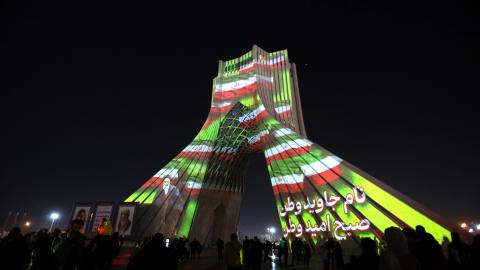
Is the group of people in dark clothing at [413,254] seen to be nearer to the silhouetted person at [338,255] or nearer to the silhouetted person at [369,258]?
the silhouetted person at [369,258]

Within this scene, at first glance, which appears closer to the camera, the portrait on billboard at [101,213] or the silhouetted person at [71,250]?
the silhouetted person at [71,250]

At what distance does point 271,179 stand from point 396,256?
18.8 m

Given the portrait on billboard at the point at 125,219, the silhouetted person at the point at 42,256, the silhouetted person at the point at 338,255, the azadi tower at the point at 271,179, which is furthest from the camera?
the portrait on billboard at the point at 125,219

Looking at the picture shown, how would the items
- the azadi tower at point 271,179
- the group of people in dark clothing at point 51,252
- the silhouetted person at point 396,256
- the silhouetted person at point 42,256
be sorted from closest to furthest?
the silhouetted person at point 396,256, the group of people in dark clothing at point 51,252, the silhouetted person at point 42,256, the azadi tower at point 271,179

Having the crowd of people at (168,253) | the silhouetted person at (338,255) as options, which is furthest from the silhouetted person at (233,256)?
the silhouetted person at (338,255)

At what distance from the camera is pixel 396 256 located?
3.01 meters

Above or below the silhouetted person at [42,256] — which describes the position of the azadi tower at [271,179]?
above

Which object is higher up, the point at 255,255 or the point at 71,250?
the point at 71,250

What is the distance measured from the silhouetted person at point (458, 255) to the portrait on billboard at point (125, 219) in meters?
18.0

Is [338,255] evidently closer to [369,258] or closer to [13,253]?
[369,258]

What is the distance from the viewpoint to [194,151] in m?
27.1

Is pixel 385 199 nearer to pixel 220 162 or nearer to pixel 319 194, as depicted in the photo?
pixel 319 194

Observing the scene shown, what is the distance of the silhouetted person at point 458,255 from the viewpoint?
4.09m

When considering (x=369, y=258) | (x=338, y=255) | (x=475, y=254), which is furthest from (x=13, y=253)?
(x=338, y=255)
